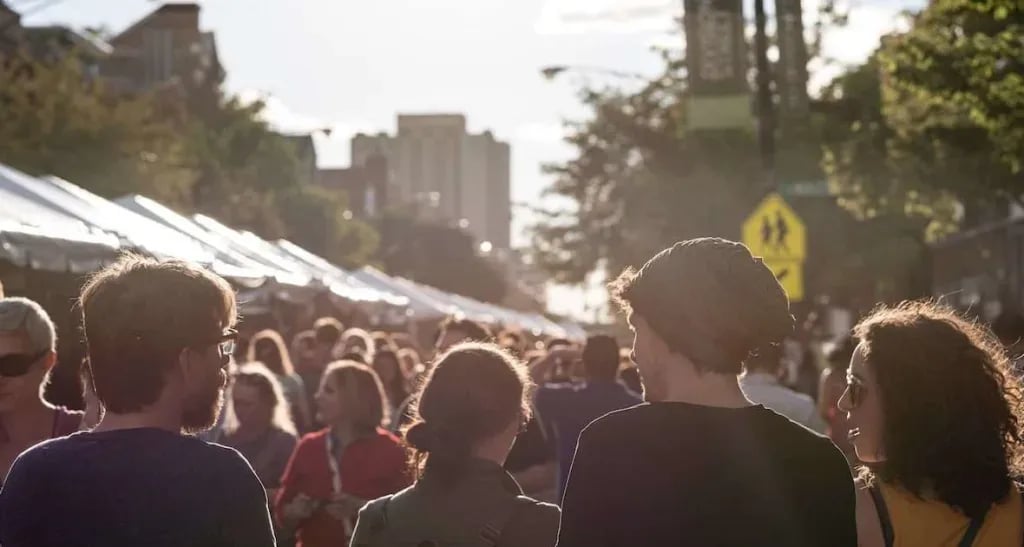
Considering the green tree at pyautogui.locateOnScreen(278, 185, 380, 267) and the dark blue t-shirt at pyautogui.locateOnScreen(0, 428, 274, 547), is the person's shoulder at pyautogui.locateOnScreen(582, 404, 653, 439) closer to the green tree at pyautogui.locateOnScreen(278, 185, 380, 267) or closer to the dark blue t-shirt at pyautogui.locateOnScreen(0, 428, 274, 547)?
the dark blue t-shirt at pyautogui.locateOnScreen(0, 428, 274, 547)

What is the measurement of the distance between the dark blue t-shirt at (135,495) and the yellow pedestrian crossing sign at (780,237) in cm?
1589

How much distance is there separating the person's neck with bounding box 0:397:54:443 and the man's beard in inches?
76.8

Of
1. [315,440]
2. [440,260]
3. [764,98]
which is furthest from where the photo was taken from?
[440,260]

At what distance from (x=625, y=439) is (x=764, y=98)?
58.8ft

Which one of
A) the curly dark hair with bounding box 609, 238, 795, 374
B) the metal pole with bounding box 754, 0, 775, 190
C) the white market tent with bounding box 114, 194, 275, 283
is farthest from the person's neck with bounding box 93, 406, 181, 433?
the metal pole with bounding box 754, 0, 775, 190

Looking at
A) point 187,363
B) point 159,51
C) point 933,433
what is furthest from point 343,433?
point 159,51

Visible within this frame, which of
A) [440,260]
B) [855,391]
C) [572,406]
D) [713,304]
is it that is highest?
[713,304]

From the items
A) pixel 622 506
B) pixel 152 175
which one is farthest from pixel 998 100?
pixel 152 175

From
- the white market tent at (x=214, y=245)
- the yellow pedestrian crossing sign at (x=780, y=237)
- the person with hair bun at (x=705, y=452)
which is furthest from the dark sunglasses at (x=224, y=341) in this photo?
the yellow pedestrian crossing sign at (x=780, y=237)

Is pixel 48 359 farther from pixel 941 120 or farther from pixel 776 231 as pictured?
pixel 941 120

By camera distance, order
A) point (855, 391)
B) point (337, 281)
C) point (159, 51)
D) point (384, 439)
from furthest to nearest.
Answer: point (159, 51), point (337, 281), point (384, 439), point (855, 391)

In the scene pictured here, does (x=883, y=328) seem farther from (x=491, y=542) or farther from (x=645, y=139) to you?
(x=645, y=139)

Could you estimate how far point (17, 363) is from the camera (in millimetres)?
5383

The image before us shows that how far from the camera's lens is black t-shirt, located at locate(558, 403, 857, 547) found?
3.45 metres
